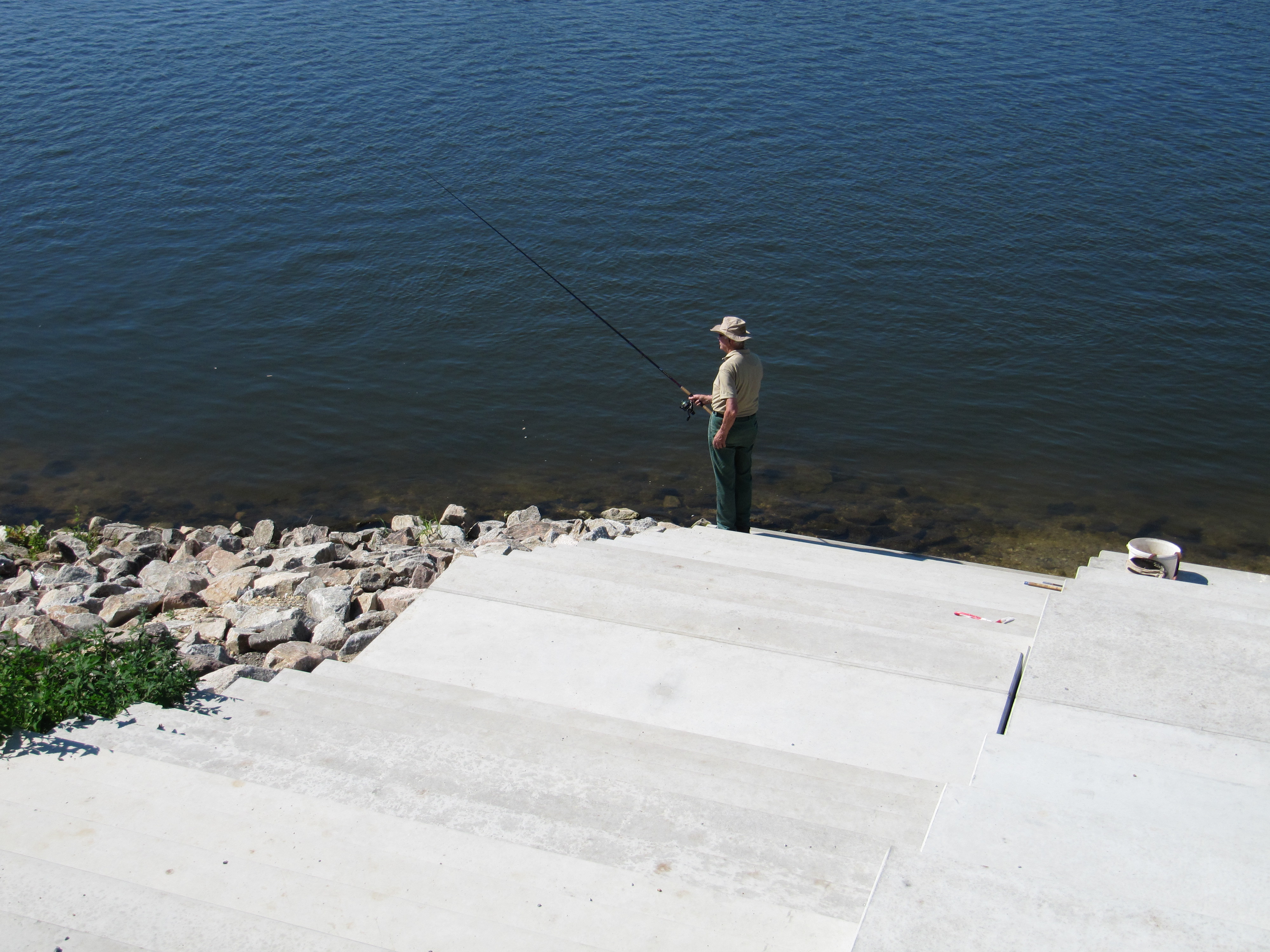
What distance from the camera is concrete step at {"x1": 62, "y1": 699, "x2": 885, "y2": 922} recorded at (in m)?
3.61

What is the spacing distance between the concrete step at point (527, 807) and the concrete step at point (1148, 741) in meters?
1.14

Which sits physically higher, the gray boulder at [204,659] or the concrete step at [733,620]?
the concrete step at [733,620]

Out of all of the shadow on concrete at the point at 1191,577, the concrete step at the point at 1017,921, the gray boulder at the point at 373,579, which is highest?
the concrete step at the point at 1017,921

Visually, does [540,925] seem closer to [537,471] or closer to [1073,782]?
[1073,782]

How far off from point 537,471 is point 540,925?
8.76 meters

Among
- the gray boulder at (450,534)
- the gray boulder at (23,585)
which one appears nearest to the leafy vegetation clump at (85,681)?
the gray boulder at (23,585)

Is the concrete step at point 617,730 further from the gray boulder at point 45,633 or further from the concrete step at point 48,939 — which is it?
the gray boulder at point 45,633

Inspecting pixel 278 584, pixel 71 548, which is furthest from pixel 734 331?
pixel 71 548

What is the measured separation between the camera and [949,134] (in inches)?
715

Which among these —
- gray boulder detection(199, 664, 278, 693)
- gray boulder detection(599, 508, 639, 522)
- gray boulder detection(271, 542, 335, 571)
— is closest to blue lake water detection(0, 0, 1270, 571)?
gray boulder detection(599, 508, 639, 522)

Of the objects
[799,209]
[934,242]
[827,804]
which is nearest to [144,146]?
[799,209]

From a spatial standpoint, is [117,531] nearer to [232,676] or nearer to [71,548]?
[71,548]

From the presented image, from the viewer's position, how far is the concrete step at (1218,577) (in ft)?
20.9

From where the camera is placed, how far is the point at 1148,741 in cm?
432
